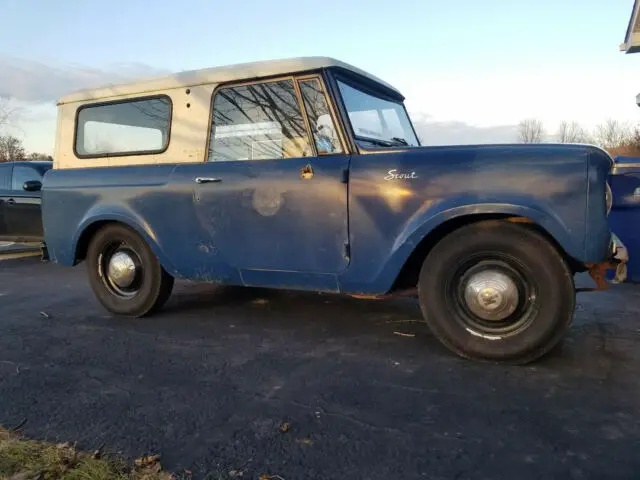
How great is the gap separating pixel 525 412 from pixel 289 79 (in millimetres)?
2690

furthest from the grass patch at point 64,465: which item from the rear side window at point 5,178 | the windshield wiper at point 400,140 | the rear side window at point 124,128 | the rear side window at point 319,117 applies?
the rear side window at point 5,178

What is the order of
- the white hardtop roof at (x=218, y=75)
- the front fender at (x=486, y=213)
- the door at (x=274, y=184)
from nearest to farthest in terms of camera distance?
the front fender at (x=486, y=213) < the door at (x=274, y=184) < the white hardtop roof at (x=218, y=75)

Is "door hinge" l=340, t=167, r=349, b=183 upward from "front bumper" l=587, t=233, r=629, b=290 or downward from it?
upward

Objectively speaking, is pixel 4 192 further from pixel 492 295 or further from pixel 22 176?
pixel 492 295

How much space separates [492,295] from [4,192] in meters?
8.46

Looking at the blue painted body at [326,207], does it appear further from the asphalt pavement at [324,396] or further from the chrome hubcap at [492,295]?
the asphalt pavement at [324,396]

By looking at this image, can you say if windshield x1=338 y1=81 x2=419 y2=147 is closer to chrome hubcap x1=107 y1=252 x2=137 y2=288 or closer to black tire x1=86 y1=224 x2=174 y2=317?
black tire x1=86 y1=224 x2=174 y2=317

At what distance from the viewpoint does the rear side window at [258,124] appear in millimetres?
3791

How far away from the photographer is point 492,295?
317 cm

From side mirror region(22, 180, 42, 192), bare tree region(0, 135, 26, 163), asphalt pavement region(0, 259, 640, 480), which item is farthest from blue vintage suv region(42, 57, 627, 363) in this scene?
bare tree region(0, 135, 26, 163)

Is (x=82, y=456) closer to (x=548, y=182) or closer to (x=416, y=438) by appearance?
(x=416, y=438)

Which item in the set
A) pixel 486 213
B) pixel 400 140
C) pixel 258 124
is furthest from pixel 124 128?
pixel 486 213

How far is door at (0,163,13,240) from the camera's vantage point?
8.53 metres

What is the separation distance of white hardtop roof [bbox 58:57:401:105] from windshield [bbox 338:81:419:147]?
0.56 feet
